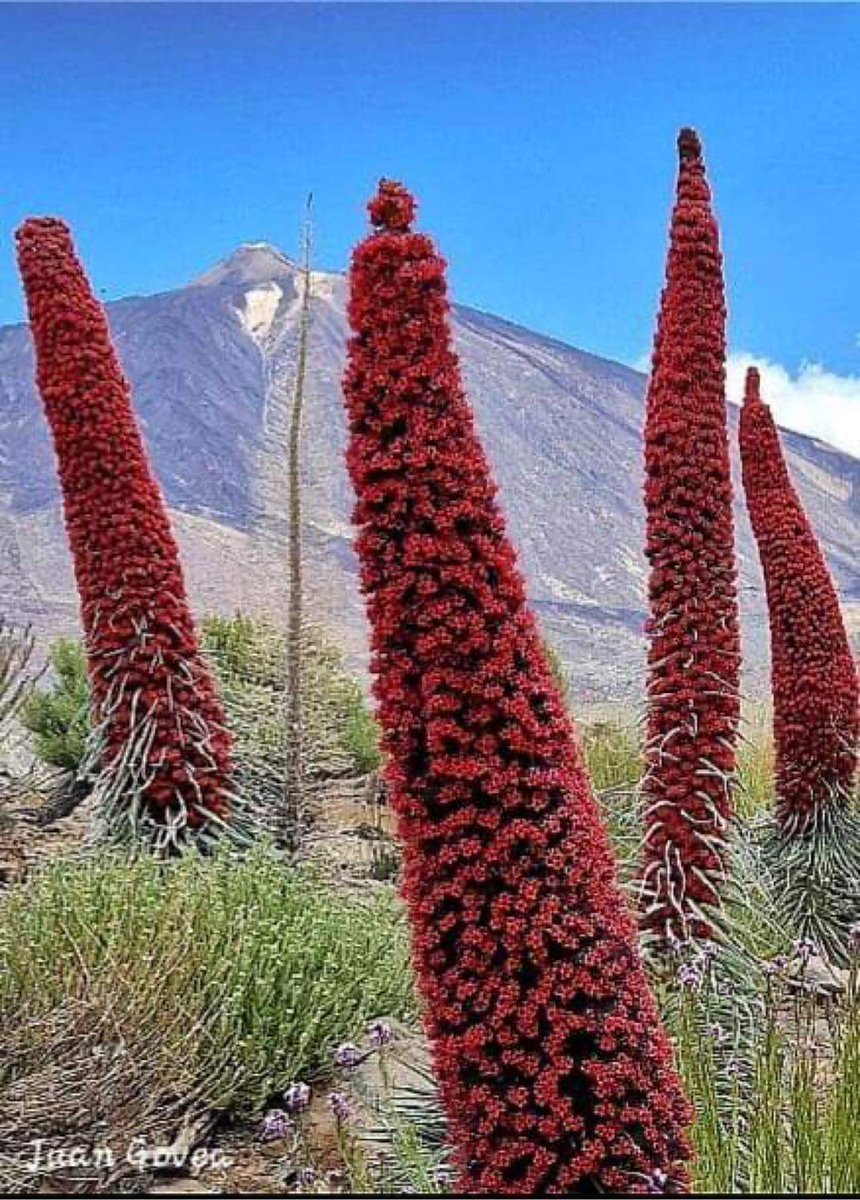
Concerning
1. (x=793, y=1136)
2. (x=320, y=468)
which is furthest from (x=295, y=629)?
(x=793, y=1136)

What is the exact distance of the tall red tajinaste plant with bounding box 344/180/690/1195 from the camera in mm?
1811

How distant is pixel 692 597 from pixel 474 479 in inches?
62.7

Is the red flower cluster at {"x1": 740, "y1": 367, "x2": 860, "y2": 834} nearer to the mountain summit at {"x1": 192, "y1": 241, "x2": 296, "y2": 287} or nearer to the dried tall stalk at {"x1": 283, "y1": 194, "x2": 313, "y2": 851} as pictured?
the dried tall stalk at {"x1": 283, "y1": 194, "x2": 313, "y2": 851}

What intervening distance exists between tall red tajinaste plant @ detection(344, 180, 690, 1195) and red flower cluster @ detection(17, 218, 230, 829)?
7.54 feet

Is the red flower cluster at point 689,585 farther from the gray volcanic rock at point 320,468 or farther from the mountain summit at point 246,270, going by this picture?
the mountain summit at point 246,270

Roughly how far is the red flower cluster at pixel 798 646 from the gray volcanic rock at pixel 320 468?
2.56ft

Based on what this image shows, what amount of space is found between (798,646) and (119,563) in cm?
182

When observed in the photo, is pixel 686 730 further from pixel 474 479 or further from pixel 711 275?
pixel 474 479

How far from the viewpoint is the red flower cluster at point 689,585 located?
3.31 metres

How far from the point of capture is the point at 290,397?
17.1 ft

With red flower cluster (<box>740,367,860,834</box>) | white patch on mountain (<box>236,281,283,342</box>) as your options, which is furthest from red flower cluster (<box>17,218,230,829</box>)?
white patch on mountain (<box>236,281,283,342</box>)

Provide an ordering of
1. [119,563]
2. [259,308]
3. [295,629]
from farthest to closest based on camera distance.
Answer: [259,308] < [295,629] < [119,563]

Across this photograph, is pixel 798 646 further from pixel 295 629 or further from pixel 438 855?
pixel 438 855

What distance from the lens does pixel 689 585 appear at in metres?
3.34
